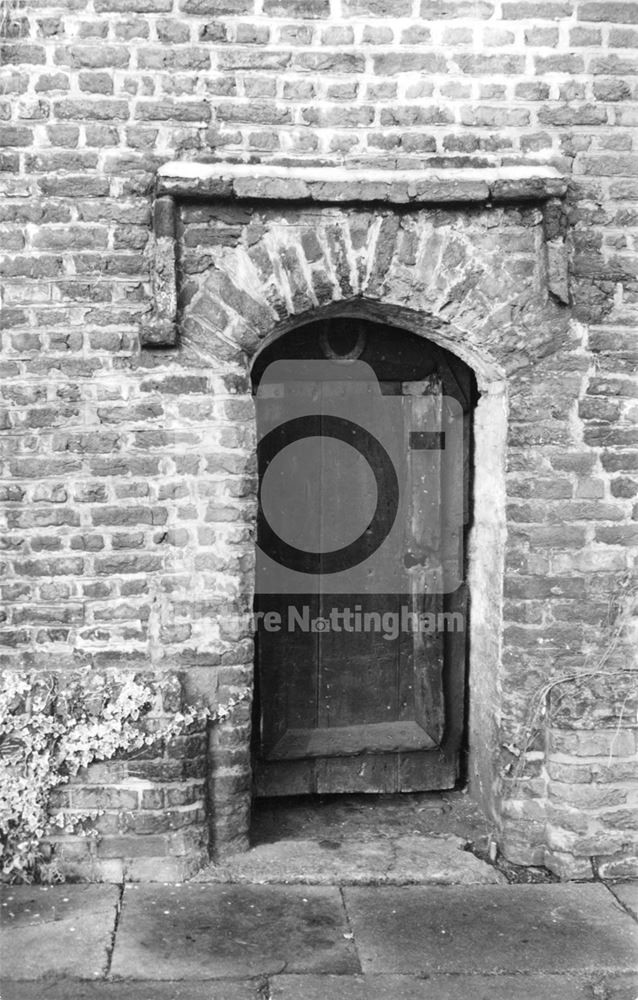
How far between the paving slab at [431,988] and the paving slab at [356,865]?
2.20ft

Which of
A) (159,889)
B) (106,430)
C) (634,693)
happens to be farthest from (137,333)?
(634,693)

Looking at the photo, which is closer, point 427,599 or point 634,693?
point 634,693

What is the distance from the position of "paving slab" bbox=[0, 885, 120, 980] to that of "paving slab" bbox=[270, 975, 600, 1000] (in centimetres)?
66

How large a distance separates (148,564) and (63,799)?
98cm

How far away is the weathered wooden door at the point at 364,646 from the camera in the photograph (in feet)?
14.0

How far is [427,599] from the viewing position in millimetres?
4363

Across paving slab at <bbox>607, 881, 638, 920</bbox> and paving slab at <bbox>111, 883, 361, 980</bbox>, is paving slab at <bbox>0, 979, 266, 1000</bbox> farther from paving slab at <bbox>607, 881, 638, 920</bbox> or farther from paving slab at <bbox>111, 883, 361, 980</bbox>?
paving slab at <bbox>607, 881, 638, 920</bbox>

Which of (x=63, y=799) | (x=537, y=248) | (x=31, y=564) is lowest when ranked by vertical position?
(x=63, y=799)

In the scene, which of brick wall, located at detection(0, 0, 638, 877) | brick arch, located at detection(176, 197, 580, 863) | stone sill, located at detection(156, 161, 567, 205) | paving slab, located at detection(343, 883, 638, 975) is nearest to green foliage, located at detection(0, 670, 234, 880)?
brick wall, located at detection(0, 0, 638, 877)

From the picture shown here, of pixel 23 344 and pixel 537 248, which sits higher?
pixel 537 248

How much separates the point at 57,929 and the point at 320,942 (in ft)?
3.07

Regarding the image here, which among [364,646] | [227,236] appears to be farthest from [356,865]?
[227,236]

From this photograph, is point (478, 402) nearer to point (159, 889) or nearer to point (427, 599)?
point (427, 599)

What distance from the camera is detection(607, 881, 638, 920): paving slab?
3608 millimetres
